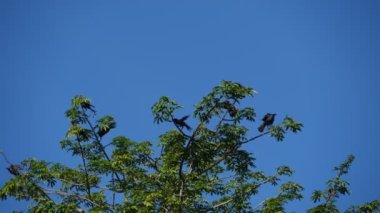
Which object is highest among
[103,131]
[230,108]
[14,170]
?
[103,131]

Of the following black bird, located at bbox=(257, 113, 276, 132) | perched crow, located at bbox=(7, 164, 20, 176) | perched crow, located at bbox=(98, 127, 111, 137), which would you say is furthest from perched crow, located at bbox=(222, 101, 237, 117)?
perched crow, located at bbox=(7, 164, 20, 176)

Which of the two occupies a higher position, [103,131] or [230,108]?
[103,131]

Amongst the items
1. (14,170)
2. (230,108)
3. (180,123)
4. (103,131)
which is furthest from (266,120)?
→ (14,170)

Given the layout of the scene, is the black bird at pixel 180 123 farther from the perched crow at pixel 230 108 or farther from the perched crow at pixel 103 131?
the perched crow at pixel 103 131

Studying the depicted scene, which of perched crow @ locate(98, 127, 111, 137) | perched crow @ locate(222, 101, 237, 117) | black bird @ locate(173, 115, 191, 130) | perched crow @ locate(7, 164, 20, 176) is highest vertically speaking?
perched crow @ locate(98, 127, 111, 137)

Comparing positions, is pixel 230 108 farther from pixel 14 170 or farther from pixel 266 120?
pixel 14 170

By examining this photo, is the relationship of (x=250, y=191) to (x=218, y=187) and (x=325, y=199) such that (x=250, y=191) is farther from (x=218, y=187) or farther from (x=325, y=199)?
(x=325, y=199)

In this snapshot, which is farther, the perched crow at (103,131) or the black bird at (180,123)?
the perched crow at (103,131)

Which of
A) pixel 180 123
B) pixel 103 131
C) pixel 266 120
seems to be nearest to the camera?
pixel 180 123

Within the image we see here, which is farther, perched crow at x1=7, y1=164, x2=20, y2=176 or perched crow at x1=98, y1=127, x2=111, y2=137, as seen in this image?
perched crow at x1=98, y1=127, x2=111, y2=137

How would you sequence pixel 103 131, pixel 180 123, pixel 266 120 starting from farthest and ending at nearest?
pixel 103 131
pixel 266 120
pixel 180 123

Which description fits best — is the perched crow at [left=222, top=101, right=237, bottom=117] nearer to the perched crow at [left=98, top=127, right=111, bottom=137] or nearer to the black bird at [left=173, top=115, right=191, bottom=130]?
the black bird at [left=173, top=115, right=191, bottom=130]

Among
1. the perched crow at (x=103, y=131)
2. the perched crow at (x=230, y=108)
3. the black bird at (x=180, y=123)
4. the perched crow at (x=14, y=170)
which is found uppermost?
the perched crow at (x=103, y=131)

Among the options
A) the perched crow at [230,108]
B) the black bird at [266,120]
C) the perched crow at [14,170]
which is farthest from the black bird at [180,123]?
the perched crow at [14,170]
